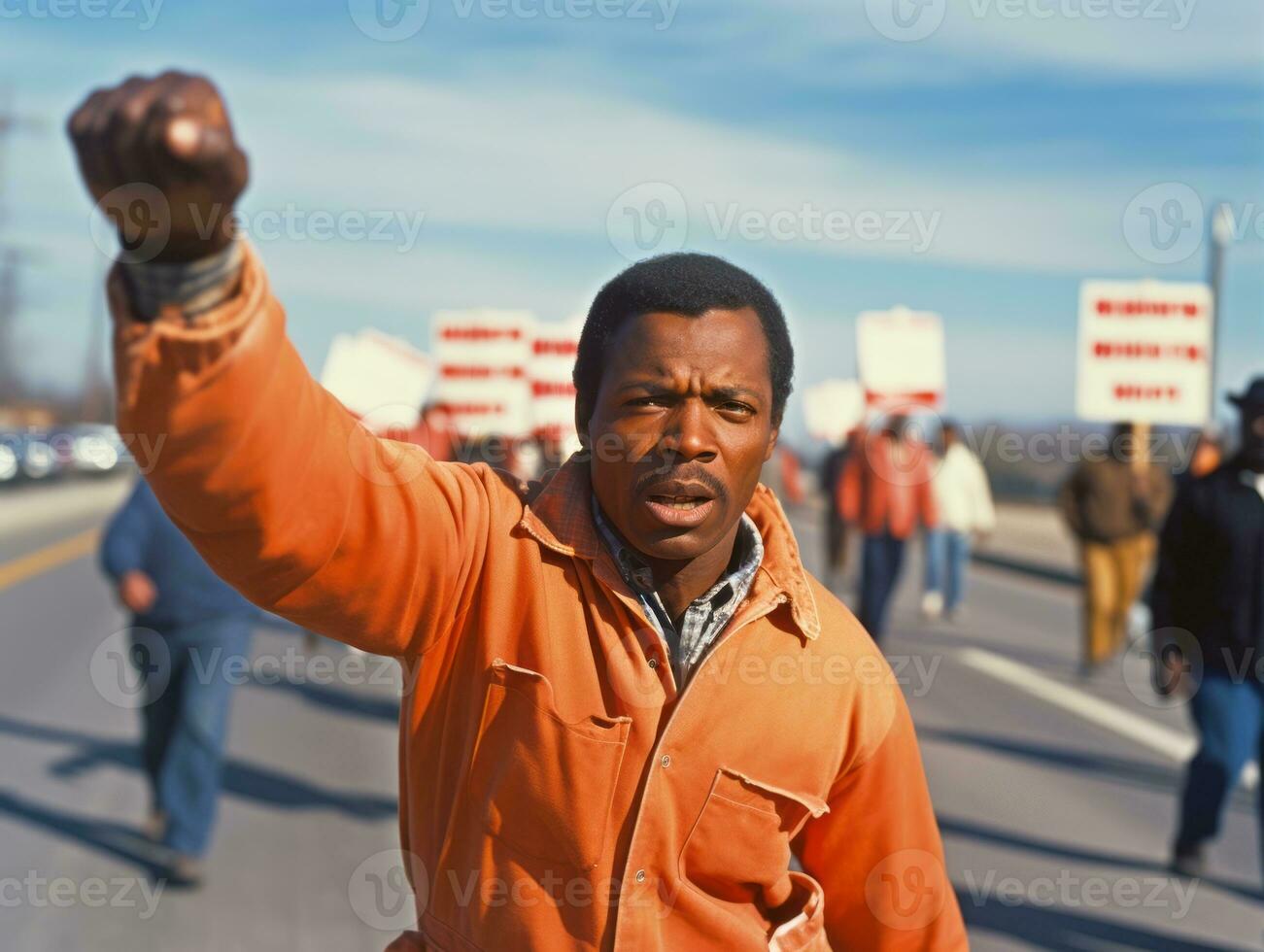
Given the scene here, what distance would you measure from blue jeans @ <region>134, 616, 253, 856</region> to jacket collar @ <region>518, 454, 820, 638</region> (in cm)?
512

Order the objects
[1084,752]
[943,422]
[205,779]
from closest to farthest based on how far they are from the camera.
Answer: [205,779] → [1084,752] → [943,422]

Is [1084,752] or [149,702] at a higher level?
[149,702]

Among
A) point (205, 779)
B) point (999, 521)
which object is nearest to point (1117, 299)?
point (205, 779)

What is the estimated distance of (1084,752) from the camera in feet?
32.3

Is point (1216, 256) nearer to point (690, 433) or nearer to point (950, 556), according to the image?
point (950, 556)

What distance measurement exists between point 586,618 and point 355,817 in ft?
19.7

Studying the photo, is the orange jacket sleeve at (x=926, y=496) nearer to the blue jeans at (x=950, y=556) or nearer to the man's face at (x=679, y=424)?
the blue jeans at (x=950, y=556)

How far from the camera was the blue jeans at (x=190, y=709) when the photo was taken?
7.05 meters

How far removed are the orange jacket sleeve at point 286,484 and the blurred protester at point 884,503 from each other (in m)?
11.1

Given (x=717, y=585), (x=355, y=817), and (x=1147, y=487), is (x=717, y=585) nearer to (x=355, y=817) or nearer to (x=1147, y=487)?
(x=355, y=817)

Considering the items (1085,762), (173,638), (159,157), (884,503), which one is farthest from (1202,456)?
(159,157)

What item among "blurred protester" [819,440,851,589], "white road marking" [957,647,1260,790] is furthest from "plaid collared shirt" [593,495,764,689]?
"blurred protester" [819,440,851,589]

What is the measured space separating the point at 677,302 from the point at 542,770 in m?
0.65

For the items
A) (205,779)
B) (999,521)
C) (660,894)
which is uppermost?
(660,894)
